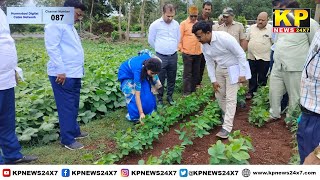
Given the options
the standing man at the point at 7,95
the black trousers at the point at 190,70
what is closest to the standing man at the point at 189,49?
the black trousers at the point at 190,70

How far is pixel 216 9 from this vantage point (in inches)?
1345

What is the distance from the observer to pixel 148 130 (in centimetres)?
406

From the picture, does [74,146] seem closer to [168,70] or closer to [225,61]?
[225,61]

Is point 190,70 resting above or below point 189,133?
above

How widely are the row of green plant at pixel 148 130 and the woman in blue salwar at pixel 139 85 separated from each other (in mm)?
280

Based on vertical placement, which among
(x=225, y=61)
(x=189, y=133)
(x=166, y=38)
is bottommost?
(x=189, y=133)

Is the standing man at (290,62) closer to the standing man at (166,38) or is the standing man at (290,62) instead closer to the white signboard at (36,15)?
the standing man at (166,38)

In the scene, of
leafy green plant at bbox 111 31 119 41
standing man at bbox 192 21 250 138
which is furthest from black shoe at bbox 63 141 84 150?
leafy green plant at bbox 111 31 119 41

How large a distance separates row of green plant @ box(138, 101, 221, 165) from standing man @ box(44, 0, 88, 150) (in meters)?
1.09

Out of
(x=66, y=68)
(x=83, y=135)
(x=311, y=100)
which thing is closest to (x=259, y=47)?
(x=83, y=135)

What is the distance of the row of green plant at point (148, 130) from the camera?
11.8ft

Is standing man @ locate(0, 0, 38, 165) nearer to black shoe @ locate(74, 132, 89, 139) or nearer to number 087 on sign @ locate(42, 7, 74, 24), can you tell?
number 087 on sign @ locate(42, 7, 74, 24)

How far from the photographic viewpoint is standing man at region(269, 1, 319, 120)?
4.28m

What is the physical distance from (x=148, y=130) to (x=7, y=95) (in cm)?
149
